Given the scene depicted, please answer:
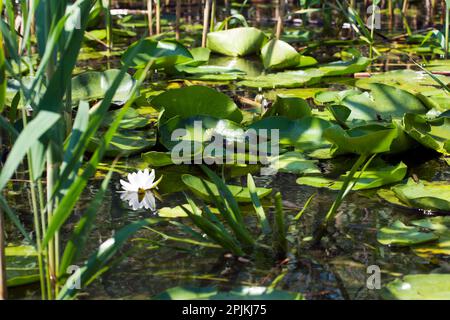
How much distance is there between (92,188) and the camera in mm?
2184

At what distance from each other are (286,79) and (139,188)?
4.91ft

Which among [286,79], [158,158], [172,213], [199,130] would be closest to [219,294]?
[172,213]

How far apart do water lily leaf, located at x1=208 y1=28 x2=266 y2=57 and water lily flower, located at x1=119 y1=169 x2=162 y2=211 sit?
2.07m

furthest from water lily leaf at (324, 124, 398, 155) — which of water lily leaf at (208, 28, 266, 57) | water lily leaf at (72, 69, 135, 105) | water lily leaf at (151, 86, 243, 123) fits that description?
water lily leaf at (208, 28, 266, 57)

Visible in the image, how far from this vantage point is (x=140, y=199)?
210cm

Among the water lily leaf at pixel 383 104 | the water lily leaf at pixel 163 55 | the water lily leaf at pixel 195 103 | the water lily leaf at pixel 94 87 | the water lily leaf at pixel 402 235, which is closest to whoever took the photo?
the water lily leaf at pixel 402 235

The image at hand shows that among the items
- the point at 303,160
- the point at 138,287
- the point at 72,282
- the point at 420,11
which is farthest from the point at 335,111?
the point at 420,11

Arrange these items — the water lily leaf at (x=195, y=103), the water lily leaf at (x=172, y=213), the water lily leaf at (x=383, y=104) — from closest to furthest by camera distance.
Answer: the water lily leaf at (x=172, y=213)
the water lily leaf at (x=195, y=103)
the water lily leaf at (x=383, y=104)

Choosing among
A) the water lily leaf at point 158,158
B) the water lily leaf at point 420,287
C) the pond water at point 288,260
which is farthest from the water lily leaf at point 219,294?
the water lily leaf at point 158,158

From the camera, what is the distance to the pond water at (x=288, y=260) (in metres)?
1.54

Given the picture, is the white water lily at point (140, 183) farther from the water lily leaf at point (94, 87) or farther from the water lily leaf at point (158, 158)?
the water lily leaf at point (94, 87)

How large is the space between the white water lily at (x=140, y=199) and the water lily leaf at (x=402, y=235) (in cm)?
61

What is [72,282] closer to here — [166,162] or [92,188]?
[92,188]
